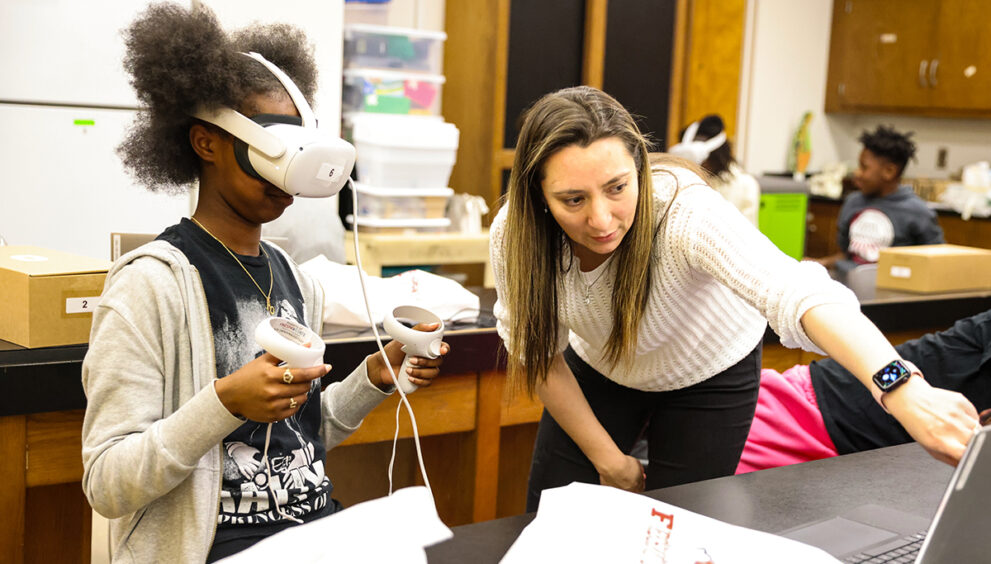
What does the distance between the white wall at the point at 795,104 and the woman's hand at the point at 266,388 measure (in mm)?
5538

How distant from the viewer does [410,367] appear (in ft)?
4.24

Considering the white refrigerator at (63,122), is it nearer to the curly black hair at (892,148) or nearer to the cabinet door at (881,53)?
the curly black hair at (892,148)

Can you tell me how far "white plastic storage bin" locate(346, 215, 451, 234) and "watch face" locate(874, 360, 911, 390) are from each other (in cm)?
285

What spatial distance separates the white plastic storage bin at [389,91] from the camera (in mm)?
3770

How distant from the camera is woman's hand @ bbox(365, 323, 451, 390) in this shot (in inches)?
50.6

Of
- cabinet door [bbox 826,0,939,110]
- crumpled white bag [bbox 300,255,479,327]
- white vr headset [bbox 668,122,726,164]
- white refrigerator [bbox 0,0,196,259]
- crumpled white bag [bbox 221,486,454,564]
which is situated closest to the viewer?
crumpled white bag [bbox 221,486,454,564]

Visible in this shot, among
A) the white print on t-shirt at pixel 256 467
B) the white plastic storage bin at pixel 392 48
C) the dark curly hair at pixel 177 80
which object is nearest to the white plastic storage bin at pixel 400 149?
the white plastic storage bin at pixel 392 48

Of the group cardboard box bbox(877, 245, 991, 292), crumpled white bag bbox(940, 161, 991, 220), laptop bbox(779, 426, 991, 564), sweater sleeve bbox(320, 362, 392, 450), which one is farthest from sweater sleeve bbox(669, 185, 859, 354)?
crumpled white bag bbox(940, 161, 991, 220)

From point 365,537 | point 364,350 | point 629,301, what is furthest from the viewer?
point 364,350

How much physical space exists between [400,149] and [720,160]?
1.47 meters

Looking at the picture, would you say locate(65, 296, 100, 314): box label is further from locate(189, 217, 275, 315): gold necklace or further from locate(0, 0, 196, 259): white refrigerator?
locate(0, 0, 196, 259): white refrigerator

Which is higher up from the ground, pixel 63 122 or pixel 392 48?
pixel 392 48

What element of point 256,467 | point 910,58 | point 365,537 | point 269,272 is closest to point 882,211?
point 910,58

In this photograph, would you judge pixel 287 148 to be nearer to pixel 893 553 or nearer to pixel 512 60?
pixel 893 553
